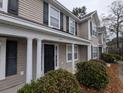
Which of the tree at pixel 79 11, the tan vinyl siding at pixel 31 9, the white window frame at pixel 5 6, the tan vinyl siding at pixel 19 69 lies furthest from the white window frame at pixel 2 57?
the tree at pixel 79 11

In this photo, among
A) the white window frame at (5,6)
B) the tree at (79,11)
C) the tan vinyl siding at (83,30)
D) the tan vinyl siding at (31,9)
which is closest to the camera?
the white window frame at (5,6)

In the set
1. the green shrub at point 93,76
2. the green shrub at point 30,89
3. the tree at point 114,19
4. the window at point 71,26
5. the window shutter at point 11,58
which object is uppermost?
the tree at point 114,19

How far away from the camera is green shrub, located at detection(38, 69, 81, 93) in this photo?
424cm

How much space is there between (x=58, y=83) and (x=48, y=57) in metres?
7.25

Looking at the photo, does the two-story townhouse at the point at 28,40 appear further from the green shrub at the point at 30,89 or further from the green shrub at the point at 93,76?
the green shrub at the point at 93,76

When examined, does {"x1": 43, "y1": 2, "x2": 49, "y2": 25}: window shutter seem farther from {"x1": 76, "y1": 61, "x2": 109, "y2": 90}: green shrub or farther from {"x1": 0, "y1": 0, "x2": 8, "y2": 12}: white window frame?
{"x1": 76, "y1": 61, "x2": 109, "y2": 90}: green shrub

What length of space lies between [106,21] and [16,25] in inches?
1489

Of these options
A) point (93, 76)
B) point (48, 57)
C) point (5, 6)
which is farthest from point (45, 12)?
point (93, 76)

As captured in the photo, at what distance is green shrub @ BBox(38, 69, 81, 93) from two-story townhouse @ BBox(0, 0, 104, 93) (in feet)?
7.51

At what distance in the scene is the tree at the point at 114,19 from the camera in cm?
3750

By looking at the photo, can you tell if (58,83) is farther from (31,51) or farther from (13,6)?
(13,6)

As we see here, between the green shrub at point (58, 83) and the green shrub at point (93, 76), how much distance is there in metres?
3.69

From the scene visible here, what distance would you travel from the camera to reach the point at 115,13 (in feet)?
126

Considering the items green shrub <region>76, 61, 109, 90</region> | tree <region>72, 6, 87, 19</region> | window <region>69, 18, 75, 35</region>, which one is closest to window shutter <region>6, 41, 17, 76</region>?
green shrub <region>76, 61, 109, 90</region>
